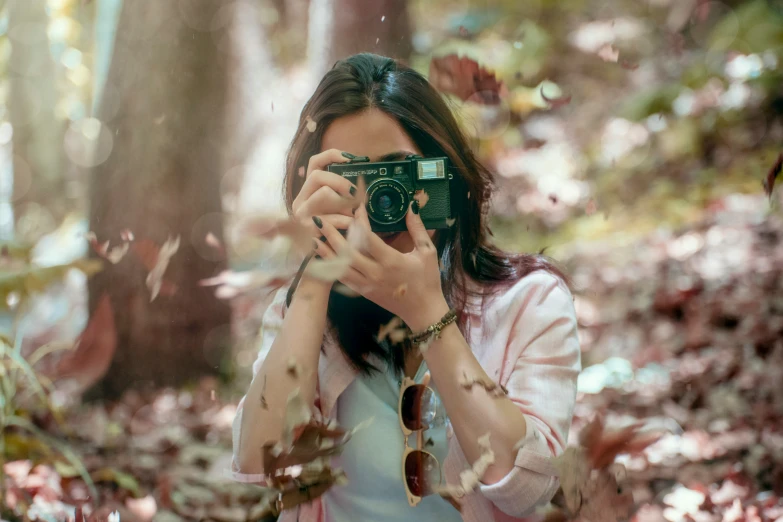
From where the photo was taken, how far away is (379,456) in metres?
0.87

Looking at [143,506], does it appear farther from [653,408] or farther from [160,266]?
[653,408]

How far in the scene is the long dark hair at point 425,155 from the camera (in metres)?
0.83

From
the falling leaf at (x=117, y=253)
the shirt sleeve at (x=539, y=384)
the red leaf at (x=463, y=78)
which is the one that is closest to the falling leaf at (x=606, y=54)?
the red leaf at (x=463, y=78)

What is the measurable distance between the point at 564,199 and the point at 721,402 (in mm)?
1248

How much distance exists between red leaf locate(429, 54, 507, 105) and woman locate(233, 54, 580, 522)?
126mm

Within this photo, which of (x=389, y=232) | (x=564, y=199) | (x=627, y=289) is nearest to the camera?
(x=389, y=232)

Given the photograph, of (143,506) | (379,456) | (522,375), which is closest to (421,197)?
(522,375)

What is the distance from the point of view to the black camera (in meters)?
0.76

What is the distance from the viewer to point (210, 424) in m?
1.57

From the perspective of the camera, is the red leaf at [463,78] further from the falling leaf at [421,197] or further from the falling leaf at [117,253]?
the falling leaf at [117,253]

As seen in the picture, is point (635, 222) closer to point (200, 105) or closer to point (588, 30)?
point (588, 30)

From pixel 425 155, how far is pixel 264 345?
35 cm

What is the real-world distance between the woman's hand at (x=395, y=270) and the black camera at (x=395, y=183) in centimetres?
2

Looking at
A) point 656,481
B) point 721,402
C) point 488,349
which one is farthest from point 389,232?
point 721,402
